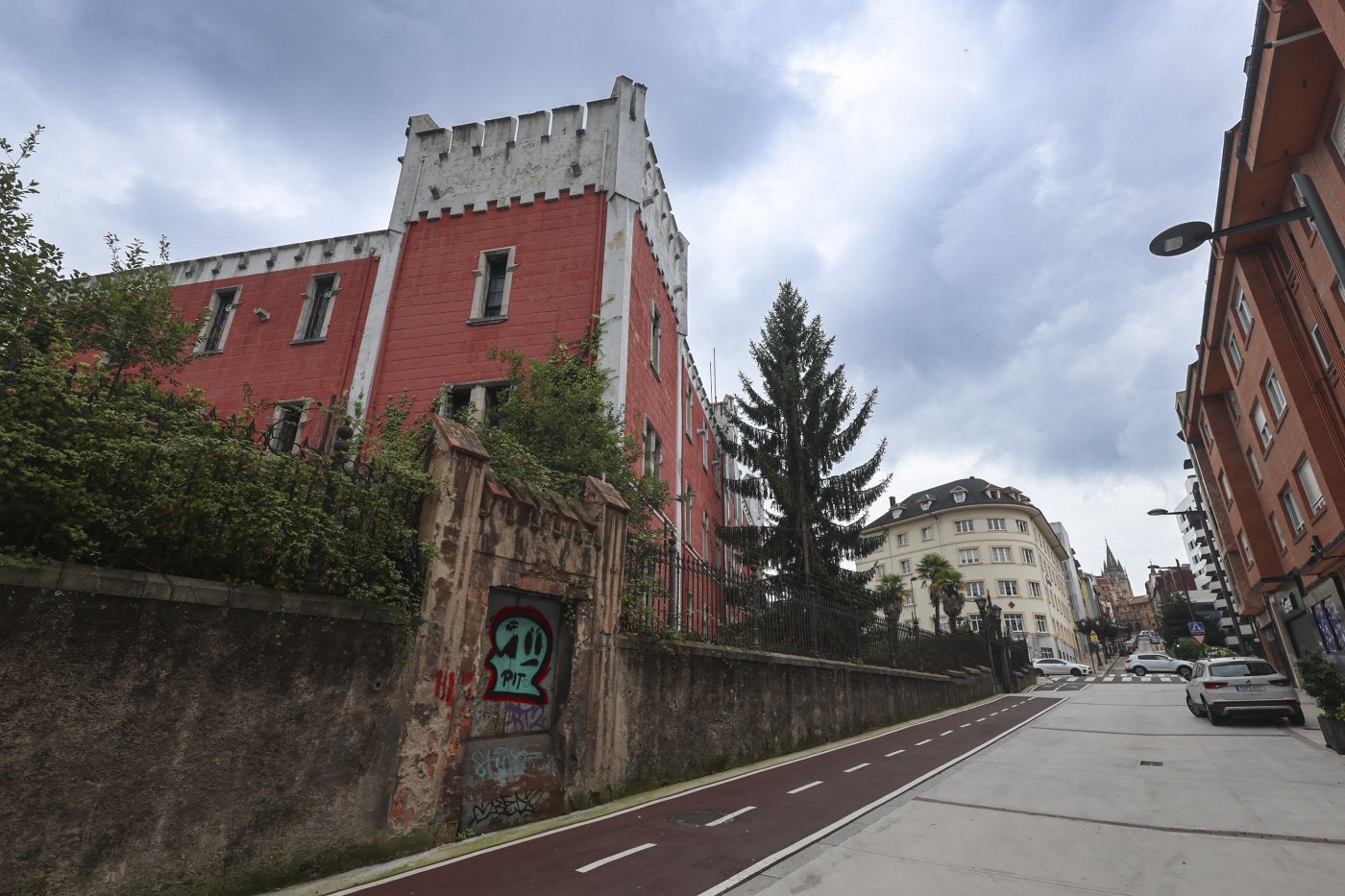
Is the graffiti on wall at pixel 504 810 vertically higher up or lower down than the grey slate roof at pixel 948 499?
lower down

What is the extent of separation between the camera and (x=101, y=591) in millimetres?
4461

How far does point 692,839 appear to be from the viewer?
21.4 feet

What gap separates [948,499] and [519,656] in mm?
70260

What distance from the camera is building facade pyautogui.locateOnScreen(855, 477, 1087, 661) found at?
6231 centimetres

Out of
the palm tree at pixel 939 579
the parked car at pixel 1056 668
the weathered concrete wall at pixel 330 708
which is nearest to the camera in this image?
the weathered concrete wall at pixel 330 708

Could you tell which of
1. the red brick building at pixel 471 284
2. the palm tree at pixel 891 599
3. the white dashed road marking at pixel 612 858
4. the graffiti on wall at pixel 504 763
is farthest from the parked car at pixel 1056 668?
the white dashed road marking at pixel 612 858

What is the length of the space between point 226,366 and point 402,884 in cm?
1753

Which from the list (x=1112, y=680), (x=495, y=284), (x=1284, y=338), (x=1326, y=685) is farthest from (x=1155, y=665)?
(x=495, y=284)

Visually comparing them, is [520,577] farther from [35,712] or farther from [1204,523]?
[1204,523]

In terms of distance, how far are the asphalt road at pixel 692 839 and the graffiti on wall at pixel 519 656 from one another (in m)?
1.63

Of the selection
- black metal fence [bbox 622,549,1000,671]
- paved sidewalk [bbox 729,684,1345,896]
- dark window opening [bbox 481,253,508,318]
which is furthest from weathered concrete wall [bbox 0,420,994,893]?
dark window opening [bbox 481,253,508,318]

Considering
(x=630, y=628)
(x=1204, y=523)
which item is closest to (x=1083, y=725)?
(x=630, y=628)

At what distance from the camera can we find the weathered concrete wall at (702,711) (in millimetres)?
8773

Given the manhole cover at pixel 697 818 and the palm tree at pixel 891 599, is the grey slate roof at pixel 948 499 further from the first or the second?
the manhole cover at pixel 697 818
